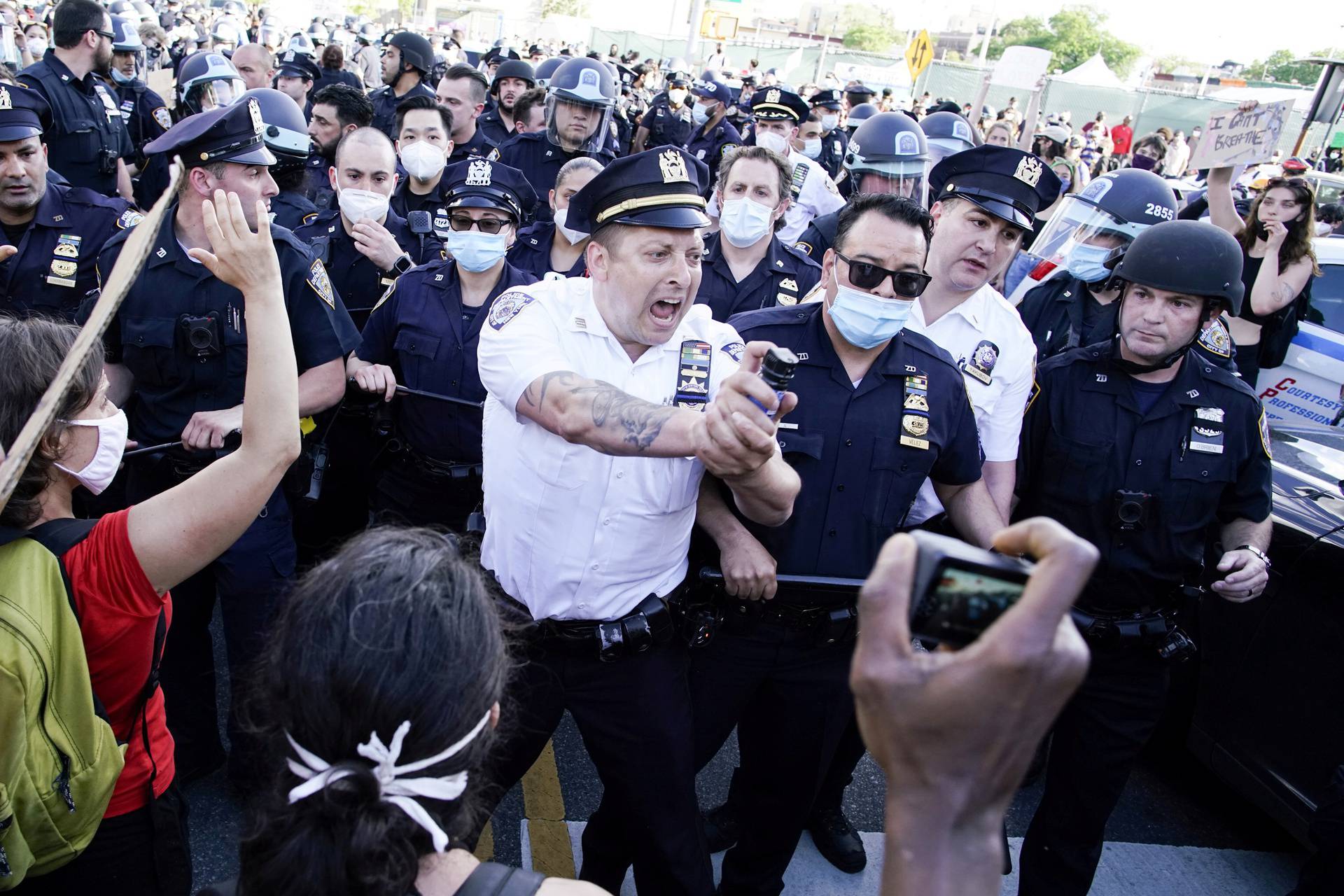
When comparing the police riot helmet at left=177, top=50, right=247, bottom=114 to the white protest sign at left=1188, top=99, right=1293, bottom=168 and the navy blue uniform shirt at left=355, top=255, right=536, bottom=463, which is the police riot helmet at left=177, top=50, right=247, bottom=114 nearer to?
the navy blue uniform shirt at left=355, top=255, right=536, bottom=463

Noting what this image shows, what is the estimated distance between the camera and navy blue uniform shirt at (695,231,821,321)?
5133 mm

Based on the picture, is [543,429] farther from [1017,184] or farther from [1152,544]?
[1017,184]

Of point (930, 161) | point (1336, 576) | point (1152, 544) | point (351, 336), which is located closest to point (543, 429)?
point (351, 336)

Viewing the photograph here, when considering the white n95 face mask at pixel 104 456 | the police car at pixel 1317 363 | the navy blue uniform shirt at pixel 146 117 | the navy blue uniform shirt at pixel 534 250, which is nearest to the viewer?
the white n95 face mask at pixel 104 456

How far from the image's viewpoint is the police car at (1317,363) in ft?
22.7

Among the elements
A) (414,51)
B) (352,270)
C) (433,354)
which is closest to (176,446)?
(433,354)

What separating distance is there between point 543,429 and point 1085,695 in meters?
2.02

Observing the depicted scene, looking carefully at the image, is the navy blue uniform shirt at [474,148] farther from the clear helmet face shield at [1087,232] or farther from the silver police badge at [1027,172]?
the silver police badge at [1027,172]

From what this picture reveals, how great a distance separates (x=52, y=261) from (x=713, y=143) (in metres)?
8.52

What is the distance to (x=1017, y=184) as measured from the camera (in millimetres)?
3859

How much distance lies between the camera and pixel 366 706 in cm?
142

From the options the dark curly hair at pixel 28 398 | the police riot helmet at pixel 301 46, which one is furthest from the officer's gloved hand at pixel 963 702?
the police riot helmet at pixel 301 46

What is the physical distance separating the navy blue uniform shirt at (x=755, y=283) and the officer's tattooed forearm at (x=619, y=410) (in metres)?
2.76

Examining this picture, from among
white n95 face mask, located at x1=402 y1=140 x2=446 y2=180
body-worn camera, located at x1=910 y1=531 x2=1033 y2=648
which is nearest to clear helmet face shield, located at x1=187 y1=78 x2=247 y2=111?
white n95 face mask, located at x1=402 y1=140 x2=446 y2=180
